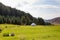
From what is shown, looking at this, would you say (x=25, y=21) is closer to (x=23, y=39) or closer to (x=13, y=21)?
(x=13, y=21)

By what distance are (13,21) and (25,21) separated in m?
14.7

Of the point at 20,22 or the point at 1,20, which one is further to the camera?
the point at 20,22

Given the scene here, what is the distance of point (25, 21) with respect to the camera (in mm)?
179500

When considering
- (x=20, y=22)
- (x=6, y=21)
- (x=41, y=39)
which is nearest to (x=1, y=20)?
(x=6, y=21)

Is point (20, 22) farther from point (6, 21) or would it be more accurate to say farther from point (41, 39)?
point (41, 39)

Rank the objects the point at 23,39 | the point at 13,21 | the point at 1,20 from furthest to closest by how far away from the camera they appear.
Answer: the point at 13,21
the point at 1,20
the point at 23,39

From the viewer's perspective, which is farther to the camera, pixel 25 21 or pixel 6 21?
pixel 25 21

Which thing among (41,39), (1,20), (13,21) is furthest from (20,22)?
(41,39)

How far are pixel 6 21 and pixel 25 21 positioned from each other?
22.8 metres

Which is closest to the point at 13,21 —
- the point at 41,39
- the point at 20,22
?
the point at 20,22

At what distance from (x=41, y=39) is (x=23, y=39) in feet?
13.1

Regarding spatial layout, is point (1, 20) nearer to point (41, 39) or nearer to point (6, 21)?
point (6, 21)

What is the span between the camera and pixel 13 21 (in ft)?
558

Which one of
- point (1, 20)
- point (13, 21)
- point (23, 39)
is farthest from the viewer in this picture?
point (13, 21)
